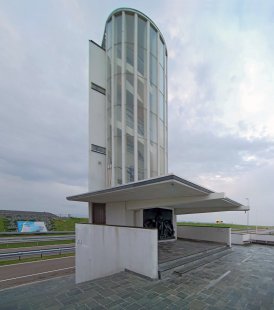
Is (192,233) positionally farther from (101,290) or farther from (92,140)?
(101,290)

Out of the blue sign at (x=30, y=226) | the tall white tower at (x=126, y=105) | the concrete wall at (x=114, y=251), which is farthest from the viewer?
the blue sign at (x=30, y=226)

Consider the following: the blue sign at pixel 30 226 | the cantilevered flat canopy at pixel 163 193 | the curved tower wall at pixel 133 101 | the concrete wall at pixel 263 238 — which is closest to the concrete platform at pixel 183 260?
the cantilevered flat canopy at pixel 163 193

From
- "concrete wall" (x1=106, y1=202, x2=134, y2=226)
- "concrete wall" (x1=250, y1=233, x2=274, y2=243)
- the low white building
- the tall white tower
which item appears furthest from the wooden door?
"concrete wall" (x1=250, y1=233, x2=274, y2=243)

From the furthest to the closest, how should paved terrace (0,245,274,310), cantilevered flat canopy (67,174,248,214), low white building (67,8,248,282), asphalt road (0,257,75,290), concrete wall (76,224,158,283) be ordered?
low white building (67,8,248,282)
asphalt road (0,257,75,290)
cantilevered flat canopy (67,174,248,214)
concrete wall (76,224,158,283)
paved terrace (0,245,274,310)

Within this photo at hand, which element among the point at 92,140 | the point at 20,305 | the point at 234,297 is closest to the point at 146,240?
the point at 234,297

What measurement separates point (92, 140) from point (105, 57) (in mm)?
7662

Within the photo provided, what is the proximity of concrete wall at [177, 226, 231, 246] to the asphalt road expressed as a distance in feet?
27.3

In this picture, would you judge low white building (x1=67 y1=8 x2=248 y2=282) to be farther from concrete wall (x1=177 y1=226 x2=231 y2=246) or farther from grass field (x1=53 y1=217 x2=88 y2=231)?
grass field (x1=53 y1=217 x2=88 y2=231)

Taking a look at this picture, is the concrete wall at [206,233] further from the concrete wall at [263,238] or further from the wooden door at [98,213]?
the wooden door at [98,213]

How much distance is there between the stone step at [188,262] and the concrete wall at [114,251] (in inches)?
23.9

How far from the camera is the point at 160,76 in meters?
19.3

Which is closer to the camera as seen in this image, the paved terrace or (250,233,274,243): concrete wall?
the paved terrace

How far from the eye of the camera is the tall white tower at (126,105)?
653 inches

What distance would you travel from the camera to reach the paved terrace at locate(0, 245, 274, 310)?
5.12 m
